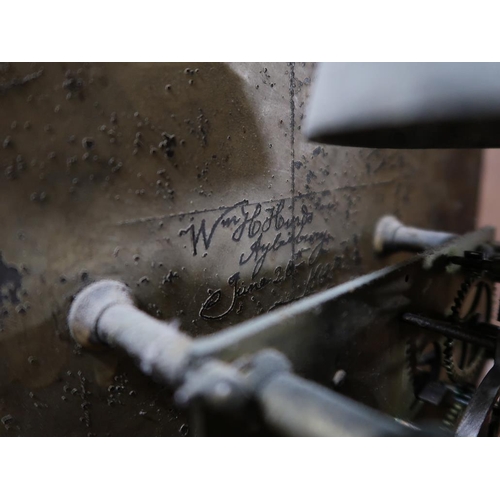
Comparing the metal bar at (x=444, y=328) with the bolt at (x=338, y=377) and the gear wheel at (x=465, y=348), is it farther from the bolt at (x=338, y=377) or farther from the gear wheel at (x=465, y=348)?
the bolt at (x=338, y=377)

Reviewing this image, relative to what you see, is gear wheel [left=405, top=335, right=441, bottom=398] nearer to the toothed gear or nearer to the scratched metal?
the toothed gear

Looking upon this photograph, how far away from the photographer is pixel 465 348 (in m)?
1.18

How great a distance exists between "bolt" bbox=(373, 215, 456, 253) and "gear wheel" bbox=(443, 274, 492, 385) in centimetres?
46

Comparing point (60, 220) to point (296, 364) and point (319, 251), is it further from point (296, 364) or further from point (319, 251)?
point (319, 251)

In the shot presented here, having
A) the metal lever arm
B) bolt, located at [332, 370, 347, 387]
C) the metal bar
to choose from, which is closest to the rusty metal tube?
the metal lever arm

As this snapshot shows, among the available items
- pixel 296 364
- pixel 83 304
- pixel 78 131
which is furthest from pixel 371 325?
pixel 78 131

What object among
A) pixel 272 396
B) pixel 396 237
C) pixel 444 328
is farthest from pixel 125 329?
pixel 396 237

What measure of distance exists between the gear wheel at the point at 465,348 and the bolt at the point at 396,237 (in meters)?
0.46

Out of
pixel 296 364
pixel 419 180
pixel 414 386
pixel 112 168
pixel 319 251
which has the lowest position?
pixel 414 386

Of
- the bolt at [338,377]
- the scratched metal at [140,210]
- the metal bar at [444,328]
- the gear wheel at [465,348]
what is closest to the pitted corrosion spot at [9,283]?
the scratched metal at [140,210]

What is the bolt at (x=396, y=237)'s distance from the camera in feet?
5.45

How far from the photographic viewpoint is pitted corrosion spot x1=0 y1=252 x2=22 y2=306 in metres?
0.77

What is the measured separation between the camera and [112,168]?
0.87 m

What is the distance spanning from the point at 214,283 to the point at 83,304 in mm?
357
